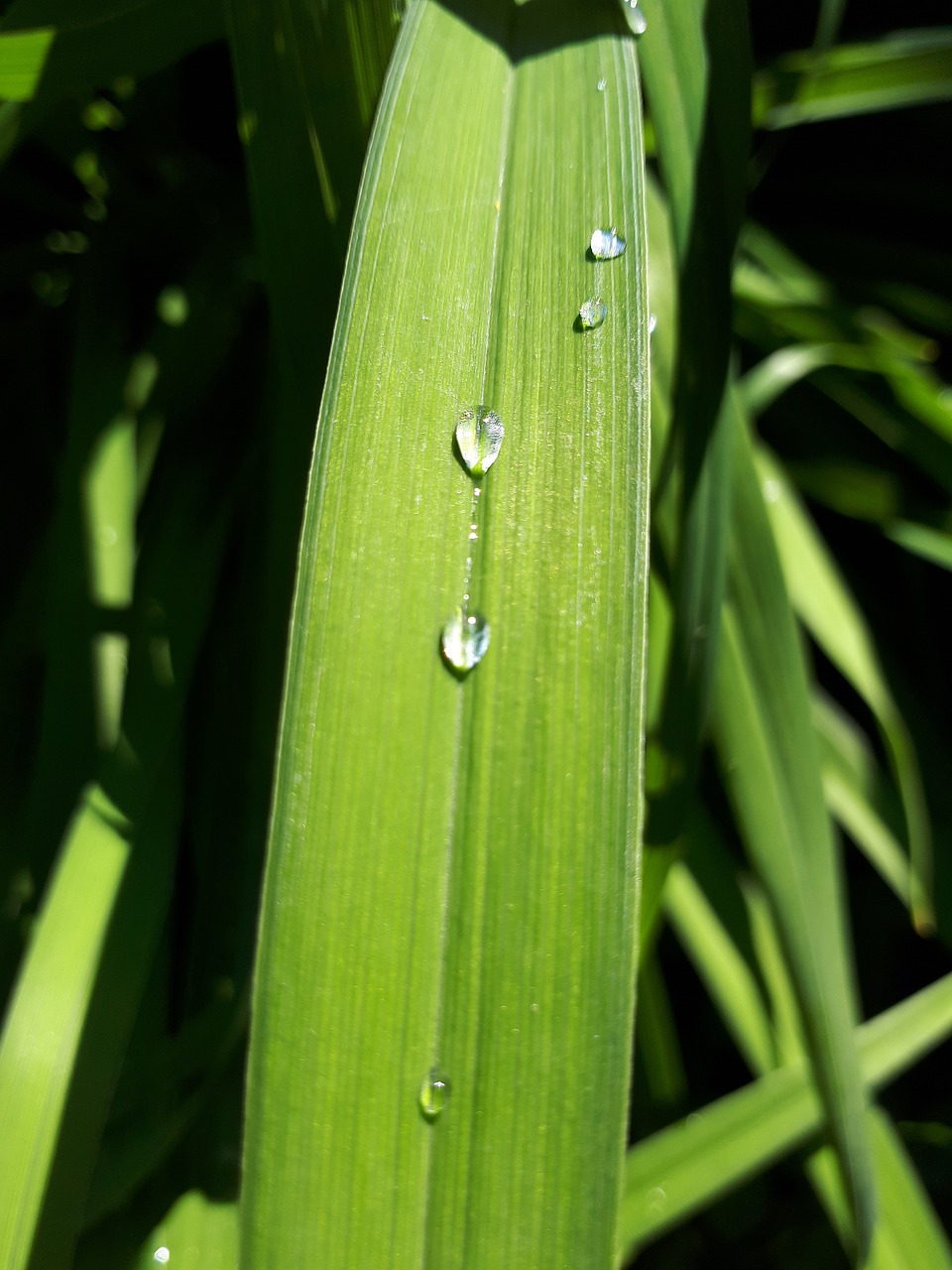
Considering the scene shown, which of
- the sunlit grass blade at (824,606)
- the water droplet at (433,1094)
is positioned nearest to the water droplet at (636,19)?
the sunlit grass blade at (824,606)

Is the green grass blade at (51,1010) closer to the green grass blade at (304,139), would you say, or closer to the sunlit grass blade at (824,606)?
the green grass blade at (304,139)

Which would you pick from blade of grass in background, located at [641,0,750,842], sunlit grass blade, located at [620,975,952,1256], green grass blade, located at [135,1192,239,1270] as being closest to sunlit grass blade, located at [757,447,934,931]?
sunlit grass blade, located at [620,975,952,1256]

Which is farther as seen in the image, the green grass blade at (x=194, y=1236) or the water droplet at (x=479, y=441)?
the green grass blade at (x=194, y=1236)

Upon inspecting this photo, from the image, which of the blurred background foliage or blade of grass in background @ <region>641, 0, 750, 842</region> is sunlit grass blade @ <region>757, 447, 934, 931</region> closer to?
the blurred background foliage

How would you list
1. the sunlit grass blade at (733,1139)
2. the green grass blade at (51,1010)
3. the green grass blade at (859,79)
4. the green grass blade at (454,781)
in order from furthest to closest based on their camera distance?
the green grass blade at (859,79), the sunlit grass blade at (733,1139), the green grass blade at (51,1010), the green grass blade at (454,781)

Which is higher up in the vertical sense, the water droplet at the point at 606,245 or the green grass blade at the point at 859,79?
the green grass blade at the point at 859,79

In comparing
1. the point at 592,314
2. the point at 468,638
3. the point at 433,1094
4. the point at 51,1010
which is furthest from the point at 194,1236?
the point at 592,314

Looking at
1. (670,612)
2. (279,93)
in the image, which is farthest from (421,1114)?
(279,93)
